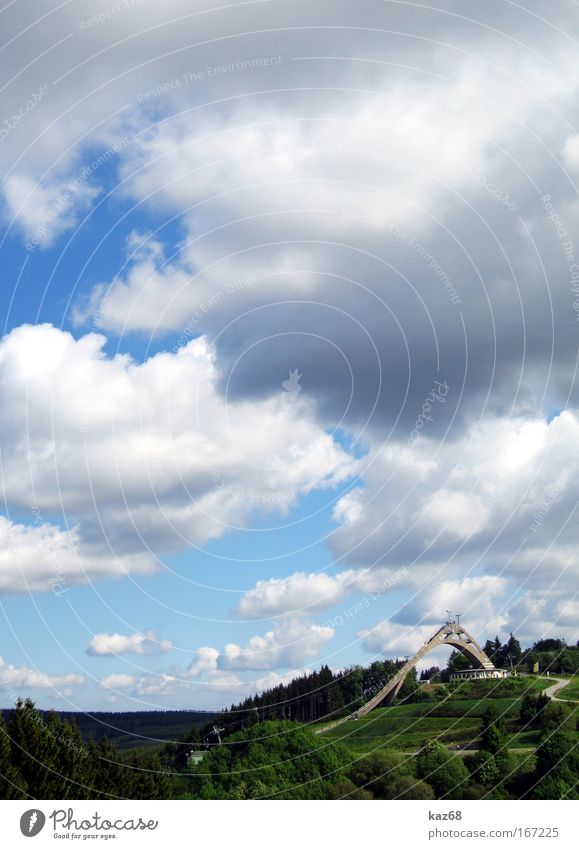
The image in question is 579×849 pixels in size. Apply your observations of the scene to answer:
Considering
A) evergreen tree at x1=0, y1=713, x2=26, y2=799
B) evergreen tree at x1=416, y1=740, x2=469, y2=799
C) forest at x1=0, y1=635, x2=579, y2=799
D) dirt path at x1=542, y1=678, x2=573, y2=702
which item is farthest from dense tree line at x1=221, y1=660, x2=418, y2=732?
evergreen tree at x1=0, y1=713, x2=26, y2=799

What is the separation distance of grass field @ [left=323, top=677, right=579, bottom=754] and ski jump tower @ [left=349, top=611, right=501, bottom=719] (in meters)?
4.96

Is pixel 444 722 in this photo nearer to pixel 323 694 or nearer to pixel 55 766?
pixel 323 694

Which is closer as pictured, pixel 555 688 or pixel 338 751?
pixel 338 751

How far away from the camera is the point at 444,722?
436 ft

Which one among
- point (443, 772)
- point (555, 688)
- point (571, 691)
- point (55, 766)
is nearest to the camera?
point (55, 766)

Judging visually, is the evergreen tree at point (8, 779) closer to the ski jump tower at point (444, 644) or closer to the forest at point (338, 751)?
the forest at point (338, 751)

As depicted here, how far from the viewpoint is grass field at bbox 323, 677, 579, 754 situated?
120 m

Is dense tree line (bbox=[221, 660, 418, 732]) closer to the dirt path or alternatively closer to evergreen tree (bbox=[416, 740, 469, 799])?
the dirt path

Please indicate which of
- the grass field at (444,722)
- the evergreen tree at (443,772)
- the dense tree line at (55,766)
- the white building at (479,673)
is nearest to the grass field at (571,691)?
the grass field at (444,722)

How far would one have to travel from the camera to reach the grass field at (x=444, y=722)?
120312 millimetres

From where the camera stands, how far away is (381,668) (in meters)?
174

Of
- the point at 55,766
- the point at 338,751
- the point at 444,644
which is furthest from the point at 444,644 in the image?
the point at 55,766
